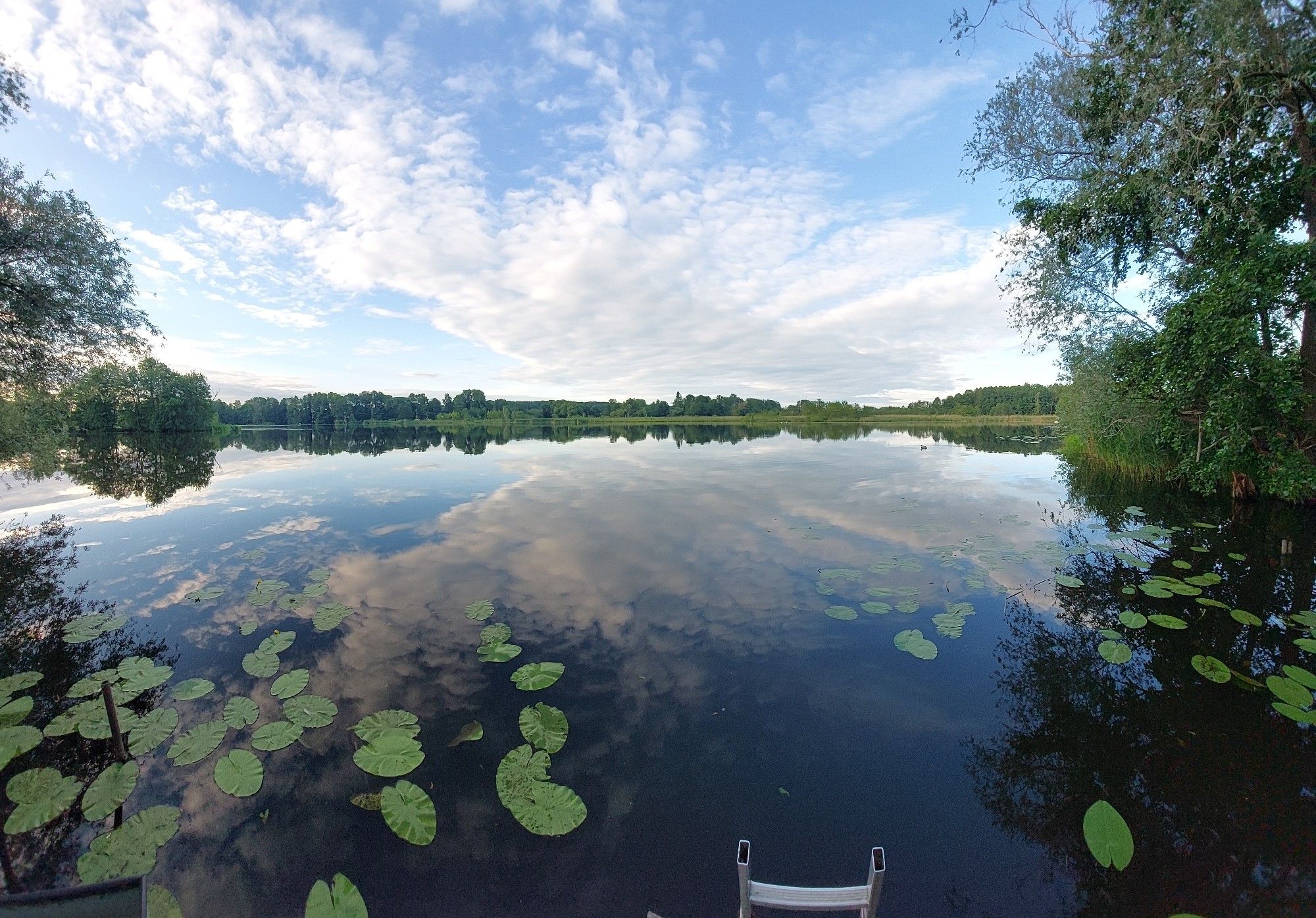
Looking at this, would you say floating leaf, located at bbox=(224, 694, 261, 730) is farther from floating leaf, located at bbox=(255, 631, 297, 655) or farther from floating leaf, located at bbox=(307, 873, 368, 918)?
floating leaf, located at bbox=(307, 873, 368, 918)

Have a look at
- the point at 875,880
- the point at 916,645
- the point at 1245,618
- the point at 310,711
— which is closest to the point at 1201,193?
the point at 1245,618

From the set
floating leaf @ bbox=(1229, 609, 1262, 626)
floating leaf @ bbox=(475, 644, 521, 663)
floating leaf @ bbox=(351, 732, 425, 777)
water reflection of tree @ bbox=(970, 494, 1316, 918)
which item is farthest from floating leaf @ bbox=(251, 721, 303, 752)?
floating leaf @ bbox=(1229, 609, 1262, 626)

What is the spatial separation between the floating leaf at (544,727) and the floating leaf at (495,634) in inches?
62.2

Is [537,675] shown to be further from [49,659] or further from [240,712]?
[49,659]

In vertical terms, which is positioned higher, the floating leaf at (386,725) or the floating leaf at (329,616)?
the floating leaf at (329,616)

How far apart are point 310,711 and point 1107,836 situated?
6.95 meters

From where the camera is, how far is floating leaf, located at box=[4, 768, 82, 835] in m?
3.53

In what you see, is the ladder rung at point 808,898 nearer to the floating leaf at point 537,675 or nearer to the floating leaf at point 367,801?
the floating leaf at point 367,801

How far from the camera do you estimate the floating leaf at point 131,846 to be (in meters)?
3.20

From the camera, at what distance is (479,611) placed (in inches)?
284

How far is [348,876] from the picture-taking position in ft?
10.5

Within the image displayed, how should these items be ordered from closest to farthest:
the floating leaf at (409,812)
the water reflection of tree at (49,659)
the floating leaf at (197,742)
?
the water reflection of tree at (49,659) → the floating leaf at (409,812) → the floating leaf at (197,742)

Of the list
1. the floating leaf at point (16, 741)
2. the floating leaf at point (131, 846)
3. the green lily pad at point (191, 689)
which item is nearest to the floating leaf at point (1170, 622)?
the floating leaf at point (131, 846)

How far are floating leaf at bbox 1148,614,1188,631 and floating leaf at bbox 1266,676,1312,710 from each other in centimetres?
131
